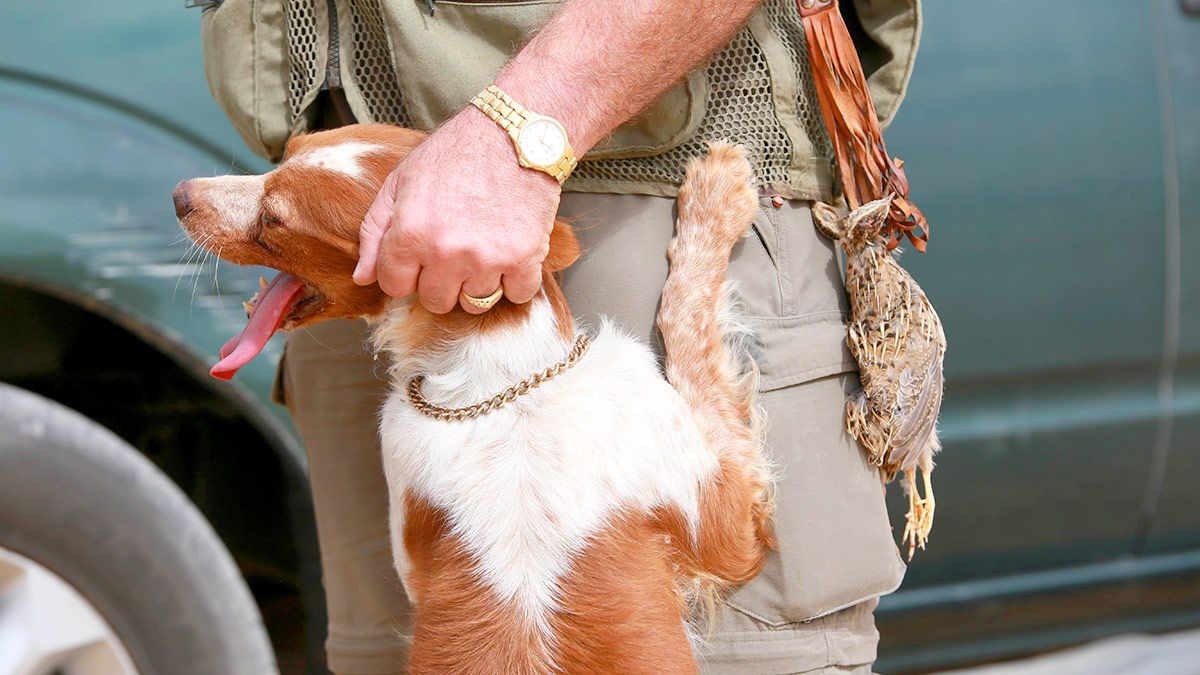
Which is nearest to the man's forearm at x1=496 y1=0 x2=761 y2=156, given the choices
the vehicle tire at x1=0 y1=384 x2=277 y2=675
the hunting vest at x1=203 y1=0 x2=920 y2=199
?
the hunting vest at x1=203 y1=0 x2=920 y2=199

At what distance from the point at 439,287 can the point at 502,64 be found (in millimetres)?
412

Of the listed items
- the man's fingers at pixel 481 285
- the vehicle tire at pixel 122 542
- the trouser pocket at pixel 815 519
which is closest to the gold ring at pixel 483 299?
the man's fingers at pixel 481 285

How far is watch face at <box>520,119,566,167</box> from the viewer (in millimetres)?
1710

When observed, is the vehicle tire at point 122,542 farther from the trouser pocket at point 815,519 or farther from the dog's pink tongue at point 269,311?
the trouser pocket at point 815,519

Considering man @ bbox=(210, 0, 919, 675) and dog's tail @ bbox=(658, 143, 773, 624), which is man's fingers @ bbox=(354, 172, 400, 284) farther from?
dog's tail @ bbox=(658, 143, 773, 624)

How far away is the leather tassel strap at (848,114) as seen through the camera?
1.91 meters

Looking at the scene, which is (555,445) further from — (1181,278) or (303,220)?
(1181,278)

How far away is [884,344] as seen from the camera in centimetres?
197

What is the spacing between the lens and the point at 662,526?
1949mm

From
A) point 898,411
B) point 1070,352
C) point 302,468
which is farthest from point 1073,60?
point 302,468

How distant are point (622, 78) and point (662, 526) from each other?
67 cm

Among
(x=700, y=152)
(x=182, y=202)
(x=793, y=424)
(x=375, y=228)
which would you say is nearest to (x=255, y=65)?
(x=182, y=202)

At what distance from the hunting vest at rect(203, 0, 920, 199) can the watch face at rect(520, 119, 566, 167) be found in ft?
0.79

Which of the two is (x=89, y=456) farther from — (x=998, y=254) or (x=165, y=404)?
(x=998, y=254)
